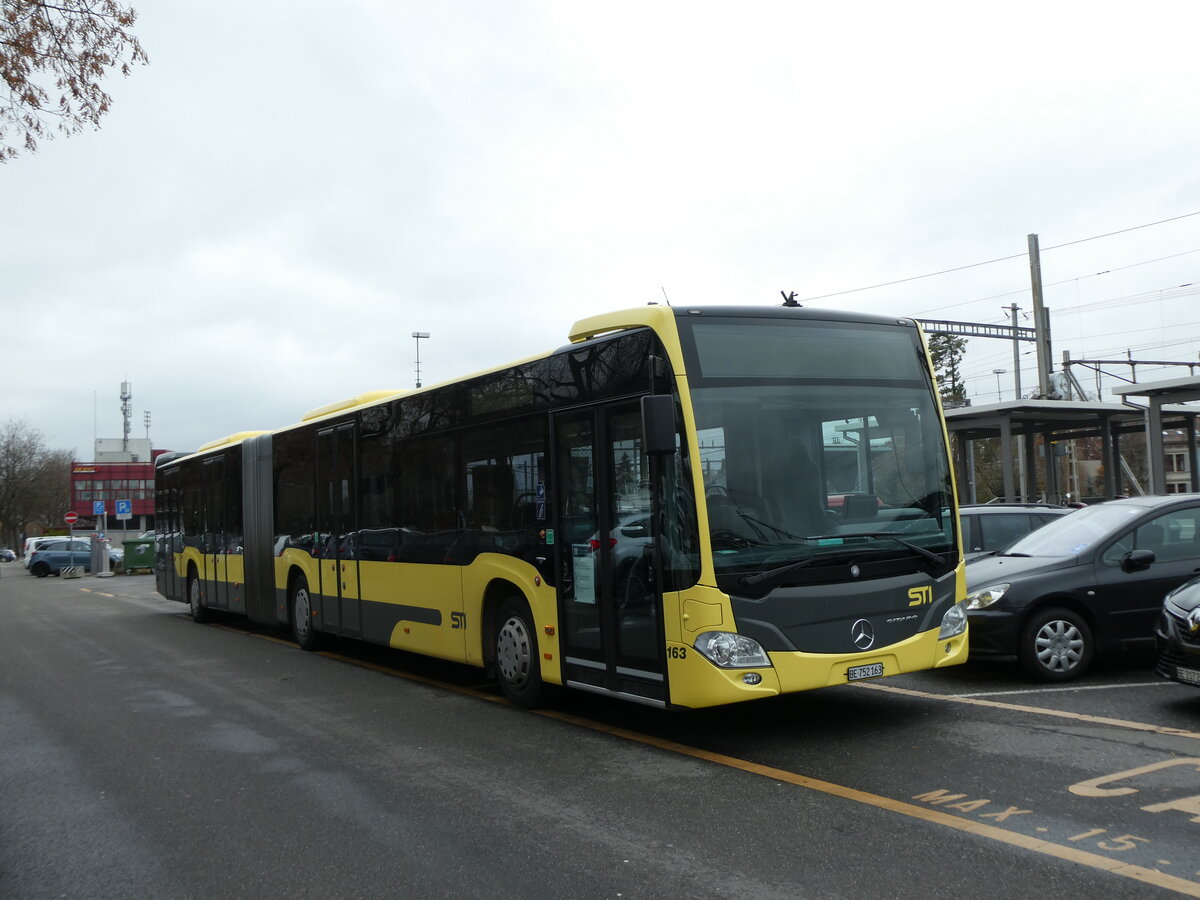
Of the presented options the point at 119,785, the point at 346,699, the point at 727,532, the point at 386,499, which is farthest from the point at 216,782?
the point at 386,499

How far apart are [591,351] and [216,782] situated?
12.6ft

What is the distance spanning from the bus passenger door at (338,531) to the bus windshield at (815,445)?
6.12 meters

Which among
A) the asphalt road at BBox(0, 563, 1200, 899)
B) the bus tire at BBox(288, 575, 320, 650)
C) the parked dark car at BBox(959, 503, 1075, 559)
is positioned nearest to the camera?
→ the asphalt road at BBox(0, 563, 1200, 899)

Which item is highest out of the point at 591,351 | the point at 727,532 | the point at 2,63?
the point at 2,63

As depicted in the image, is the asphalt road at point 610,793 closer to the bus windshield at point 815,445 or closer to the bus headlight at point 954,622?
the bus headlight at point 954,622

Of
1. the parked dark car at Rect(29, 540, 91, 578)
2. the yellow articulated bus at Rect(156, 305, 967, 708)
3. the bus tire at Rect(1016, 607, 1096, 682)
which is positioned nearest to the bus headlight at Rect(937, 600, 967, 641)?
the yellow articulated bus at Rect(156, 305, 967, 708)

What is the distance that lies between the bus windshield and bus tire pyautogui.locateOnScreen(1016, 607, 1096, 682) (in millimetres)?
1832

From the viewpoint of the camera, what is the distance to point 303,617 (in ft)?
43.9

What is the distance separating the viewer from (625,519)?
282 inches

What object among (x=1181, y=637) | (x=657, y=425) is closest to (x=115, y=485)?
(x=657, y=425)

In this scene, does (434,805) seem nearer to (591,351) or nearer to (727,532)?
(727,532)

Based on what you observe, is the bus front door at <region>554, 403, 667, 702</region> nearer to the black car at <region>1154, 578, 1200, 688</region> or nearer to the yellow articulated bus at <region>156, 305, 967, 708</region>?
the yellow articulated bus at <region>156, 305, 967, 708</region>

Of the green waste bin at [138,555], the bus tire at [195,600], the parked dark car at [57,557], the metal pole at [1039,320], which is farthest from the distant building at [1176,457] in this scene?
the bus tire at [195,600]

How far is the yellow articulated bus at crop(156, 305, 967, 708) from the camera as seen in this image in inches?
A: 260
